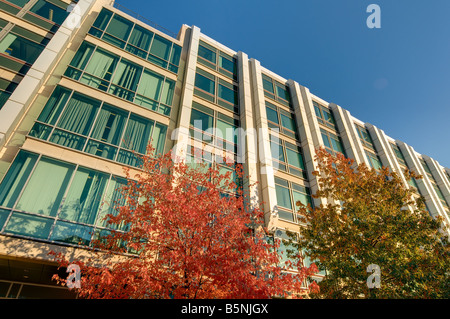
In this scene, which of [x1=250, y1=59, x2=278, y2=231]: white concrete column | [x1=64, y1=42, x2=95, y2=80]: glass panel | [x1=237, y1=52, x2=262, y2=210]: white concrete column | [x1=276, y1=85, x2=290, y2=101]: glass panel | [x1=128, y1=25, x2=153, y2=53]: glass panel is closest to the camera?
[x1=64, y1=42, x2=95, y2=80]: glass panel

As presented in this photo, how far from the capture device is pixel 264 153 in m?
17.8

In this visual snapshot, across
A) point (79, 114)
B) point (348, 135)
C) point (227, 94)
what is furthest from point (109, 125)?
point (348, 135)

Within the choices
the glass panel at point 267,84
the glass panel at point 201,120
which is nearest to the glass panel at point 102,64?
the glass panel at point 201,120

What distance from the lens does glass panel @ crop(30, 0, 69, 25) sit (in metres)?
14.9

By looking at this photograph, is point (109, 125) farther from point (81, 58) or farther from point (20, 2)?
point (20, 2)

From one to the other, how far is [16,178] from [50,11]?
37.3ft

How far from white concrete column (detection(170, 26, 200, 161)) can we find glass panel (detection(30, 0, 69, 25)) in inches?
325

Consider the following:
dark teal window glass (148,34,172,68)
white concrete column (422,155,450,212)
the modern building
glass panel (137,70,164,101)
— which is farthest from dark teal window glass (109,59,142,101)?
white concrete column (422,155,450,212)

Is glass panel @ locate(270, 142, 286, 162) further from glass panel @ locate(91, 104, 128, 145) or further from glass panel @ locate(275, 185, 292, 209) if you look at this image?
glass panel @ locate(91, 104, 128, 145)

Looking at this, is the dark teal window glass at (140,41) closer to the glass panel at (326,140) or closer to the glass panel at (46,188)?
the glass panel at (46,188)

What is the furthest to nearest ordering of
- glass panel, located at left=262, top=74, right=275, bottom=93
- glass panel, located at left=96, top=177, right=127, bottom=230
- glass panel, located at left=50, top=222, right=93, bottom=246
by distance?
1. glass panel, located at left=262, top=74, right=275, bottom=93
2. glass panel, located at left=96, top=177, right=127, bottom=230
3. glass panel, located at left=50, top=222, right=93, bottom=246

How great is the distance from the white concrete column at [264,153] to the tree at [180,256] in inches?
175

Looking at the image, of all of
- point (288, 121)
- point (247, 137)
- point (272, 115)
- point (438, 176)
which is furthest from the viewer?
point (438, 176)

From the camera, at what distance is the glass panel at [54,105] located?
1197 cm
